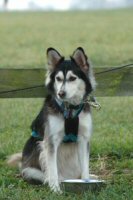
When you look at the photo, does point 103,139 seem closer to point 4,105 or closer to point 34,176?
point 34,176

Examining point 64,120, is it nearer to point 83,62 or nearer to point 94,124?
point 83,62

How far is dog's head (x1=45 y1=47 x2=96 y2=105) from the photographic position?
6781mm

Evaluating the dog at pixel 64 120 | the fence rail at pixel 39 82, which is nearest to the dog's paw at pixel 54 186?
the dog at pixel 64 120

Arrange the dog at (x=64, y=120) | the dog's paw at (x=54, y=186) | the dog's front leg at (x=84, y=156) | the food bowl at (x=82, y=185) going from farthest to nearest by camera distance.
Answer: the dog's front leg at (x=84, y=156) < the dog at (x=64, y=120) < the dog's paw at (x=54, y=186) < the food bowl at (x=82, y=185)

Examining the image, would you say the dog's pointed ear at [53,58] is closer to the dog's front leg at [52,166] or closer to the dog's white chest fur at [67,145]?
the dog's white chest fur at [67,145]

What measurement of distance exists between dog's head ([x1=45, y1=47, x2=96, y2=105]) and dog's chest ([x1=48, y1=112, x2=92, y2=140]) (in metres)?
0.23

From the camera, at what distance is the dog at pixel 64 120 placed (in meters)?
6.82

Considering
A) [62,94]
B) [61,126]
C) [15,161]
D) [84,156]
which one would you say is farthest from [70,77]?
[15,161]

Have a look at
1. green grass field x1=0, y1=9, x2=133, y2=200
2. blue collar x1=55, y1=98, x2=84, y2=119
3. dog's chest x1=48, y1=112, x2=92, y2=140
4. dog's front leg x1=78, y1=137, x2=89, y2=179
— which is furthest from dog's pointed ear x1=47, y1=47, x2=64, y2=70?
green grass field x1=0, y1=9, x2=133, y2=200

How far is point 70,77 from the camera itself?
22.3ft

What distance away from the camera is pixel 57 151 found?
718 centimetres

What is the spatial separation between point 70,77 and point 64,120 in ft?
1.76

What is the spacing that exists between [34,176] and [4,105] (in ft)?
22.1

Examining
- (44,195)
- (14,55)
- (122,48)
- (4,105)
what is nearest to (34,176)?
(44,195)
